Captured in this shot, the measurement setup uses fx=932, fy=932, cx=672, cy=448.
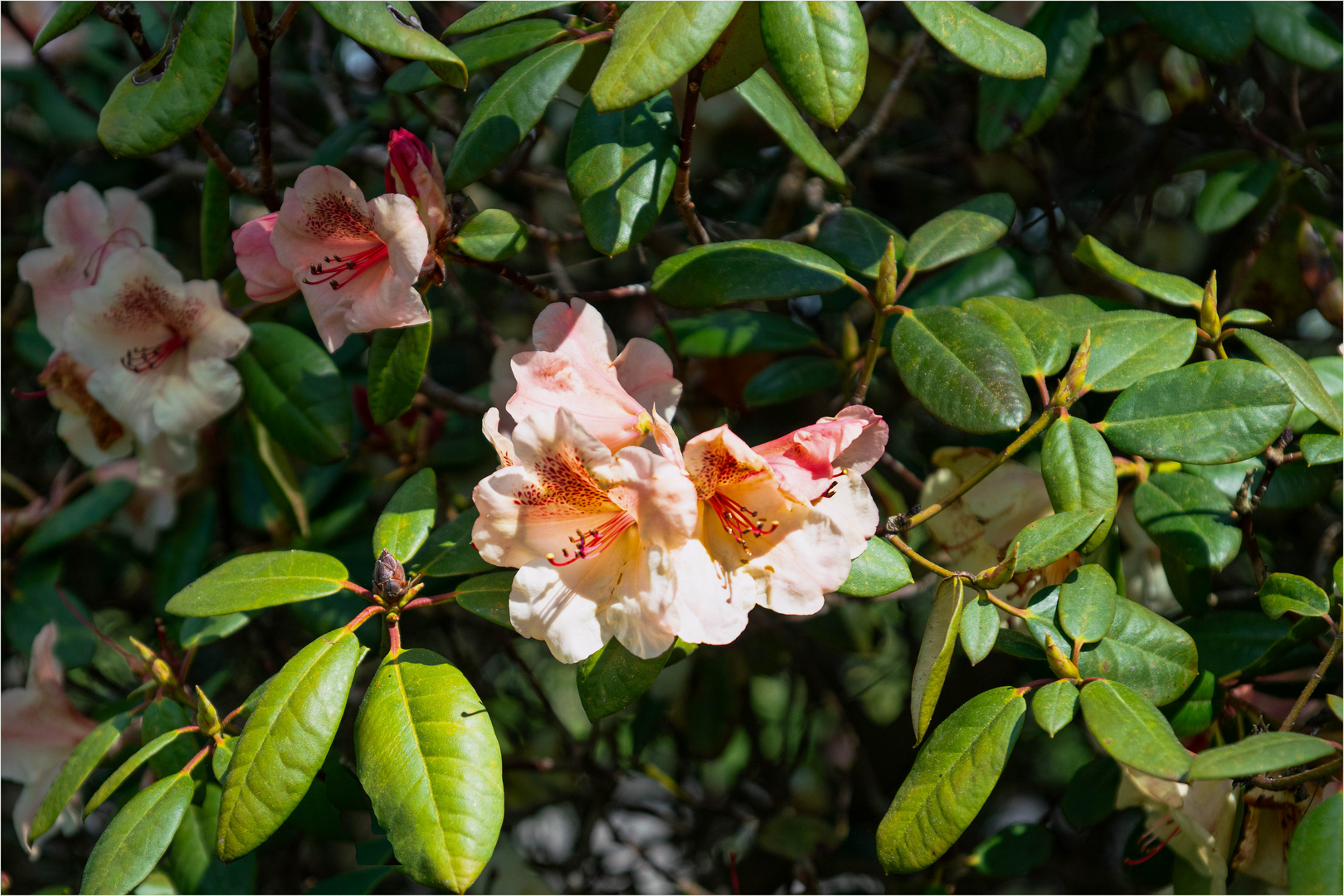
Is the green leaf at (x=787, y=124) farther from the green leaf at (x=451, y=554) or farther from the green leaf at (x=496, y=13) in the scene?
the green leaf at (x=451, y=554)

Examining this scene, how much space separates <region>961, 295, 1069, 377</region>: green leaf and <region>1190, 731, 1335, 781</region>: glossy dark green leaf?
0.37 m

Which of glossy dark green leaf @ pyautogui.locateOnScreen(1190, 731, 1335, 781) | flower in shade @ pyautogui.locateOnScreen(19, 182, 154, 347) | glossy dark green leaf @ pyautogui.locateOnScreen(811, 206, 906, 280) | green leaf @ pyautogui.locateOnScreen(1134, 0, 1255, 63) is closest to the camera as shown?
glossy dark green leaf @ pyautogui.locateOnScreen(1190, 731, 1335, 781)

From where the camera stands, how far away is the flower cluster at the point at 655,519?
75cm

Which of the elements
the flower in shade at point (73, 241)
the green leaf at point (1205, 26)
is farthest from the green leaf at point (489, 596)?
the green leaf at point (1205, 26)

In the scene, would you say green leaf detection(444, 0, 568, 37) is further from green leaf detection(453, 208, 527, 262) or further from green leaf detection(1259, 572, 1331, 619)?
green leaf detection(1259, 572, 1331, 619)

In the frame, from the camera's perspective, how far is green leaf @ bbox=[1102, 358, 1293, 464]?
83cm

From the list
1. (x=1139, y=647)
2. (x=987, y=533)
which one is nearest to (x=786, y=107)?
(x=987, y=533)

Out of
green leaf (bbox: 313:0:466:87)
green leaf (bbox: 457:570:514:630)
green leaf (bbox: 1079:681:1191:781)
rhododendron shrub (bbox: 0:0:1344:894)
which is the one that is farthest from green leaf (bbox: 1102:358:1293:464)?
green leaf (bbox: 313:0:466:87)

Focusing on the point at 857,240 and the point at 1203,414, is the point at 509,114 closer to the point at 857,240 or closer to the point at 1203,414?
the point at 857,240

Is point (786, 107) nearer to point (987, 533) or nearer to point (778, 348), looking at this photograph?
point (778, 348)

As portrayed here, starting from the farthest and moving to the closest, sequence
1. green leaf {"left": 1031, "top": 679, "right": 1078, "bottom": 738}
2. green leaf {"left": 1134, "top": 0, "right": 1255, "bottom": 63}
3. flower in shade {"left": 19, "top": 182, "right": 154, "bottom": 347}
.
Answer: flower in shade {"left": 19, "top": 182, "right": 154, "bottom": 347}
green leaf {"left": 1134, "top": 0, "right": 1255, "bottom": 63}
green leaf {"left": 1031, "top": 679, "right": 1078, "bottom": 738}

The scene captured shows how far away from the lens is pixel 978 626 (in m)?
0.80

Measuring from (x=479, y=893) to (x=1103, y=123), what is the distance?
1844 mm

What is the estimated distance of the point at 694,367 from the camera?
1495mm
